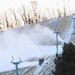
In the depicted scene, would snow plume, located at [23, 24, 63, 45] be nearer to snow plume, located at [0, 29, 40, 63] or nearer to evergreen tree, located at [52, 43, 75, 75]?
snow plume, located at [0, 29, 40, 63]

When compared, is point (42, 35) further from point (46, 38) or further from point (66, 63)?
point (66, 63)

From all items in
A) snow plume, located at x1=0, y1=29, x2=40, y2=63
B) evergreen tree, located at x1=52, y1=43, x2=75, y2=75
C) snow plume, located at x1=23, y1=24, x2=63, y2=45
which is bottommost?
snow plume, located at x1=0, y1=29, x2=40, y2=63

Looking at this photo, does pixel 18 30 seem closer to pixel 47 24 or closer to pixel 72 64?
pixel 47 24

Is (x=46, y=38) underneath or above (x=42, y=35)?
underneath

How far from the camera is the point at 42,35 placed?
2620cm

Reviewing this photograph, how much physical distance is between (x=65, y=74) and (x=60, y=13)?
34700 millimetres

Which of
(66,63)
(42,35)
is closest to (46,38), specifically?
(42,35)

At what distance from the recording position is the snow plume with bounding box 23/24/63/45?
24.7 meters

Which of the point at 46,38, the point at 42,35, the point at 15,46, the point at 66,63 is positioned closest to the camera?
the point at 66,63

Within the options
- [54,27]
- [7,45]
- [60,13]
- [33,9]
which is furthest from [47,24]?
[33,9]

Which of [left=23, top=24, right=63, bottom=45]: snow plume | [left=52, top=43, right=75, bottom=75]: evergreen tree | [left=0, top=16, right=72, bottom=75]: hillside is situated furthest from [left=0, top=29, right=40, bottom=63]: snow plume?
[left=52, top=43, right=75, bottom=75]: evergreen tree

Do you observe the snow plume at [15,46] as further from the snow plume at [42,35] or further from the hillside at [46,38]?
the hillside at [46,38]

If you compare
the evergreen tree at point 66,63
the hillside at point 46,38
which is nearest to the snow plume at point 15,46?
the hillside at point 46,38

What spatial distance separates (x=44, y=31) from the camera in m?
27.2
